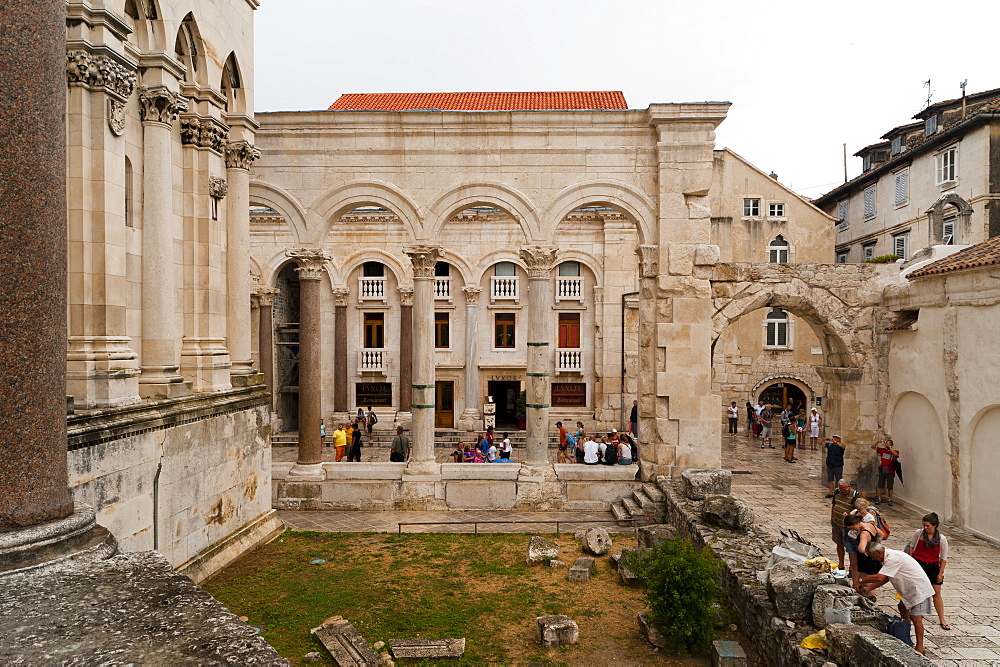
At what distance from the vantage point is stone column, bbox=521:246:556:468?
12.6 m

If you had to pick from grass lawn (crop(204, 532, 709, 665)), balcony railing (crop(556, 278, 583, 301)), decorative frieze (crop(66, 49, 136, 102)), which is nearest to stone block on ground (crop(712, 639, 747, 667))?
grass lawn (crop(204, 532, 709, 665))

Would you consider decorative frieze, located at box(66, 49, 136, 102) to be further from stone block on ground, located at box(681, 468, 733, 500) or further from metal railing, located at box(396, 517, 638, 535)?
stone block on ground, located at box(681, 468, 733, 500)

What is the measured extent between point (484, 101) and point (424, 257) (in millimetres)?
12847

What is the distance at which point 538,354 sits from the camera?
12.6 m

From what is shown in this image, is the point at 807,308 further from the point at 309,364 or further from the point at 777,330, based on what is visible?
the point at 309,364

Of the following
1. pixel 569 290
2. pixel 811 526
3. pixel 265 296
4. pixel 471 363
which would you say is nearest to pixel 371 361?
pixel 471 363

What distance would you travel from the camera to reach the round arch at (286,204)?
41.1 feet

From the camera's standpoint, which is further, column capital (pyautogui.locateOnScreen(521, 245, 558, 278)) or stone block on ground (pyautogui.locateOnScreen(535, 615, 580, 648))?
column capital (pyautogui.locateOnScreen(521, 245, 558, 278))

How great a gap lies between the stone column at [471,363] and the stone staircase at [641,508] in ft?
38.3

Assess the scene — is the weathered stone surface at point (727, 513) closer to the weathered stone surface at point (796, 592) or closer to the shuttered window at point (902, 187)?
the weathered stone surface at point (796, 592)

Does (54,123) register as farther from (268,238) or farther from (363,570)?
(268,238)

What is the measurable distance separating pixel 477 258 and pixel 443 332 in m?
3.39

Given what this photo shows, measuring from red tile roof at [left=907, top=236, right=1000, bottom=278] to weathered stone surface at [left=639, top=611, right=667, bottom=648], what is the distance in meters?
8.34

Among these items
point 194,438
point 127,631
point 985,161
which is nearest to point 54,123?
point 127,631
